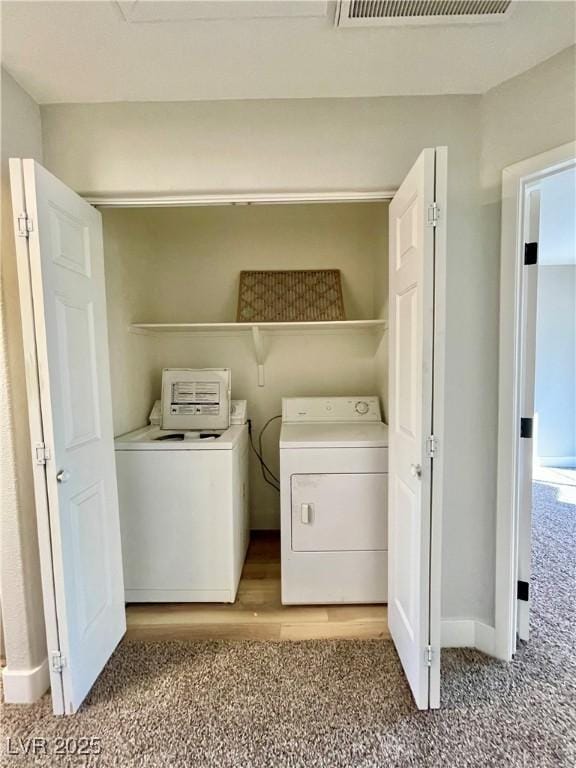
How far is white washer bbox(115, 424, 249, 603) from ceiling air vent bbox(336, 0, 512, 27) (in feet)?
A: 5.83

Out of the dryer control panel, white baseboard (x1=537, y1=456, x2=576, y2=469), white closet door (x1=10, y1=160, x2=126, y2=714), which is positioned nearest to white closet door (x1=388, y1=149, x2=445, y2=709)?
the dryer control panel

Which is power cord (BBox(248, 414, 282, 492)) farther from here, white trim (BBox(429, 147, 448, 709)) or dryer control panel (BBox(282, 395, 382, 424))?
white trim (BBox(429, 147, 448, 709))

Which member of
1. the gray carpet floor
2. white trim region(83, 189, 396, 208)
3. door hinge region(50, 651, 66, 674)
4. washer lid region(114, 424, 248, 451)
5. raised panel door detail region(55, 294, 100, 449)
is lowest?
the gray carpet floor

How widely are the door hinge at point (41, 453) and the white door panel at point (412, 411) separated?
131 cm

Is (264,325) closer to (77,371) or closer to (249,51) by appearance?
(77,371)

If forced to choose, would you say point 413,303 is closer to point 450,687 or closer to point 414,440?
point 414,440

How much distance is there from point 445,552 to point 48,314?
189 centimetres

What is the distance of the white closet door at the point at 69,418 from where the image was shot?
48.4 inches

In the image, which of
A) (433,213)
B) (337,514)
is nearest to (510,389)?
(433,213)

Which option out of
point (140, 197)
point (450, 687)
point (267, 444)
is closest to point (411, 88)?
point (140, 197)

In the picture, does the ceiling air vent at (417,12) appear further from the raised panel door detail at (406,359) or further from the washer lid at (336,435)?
the washer lid at (336,435)

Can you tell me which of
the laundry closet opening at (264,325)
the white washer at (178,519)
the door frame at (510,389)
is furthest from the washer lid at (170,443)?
the door frame at (510,389)

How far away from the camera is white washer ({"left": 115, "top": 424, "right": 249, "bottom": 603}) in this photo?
1.94m

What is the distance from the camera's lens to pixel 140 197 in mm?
1590
